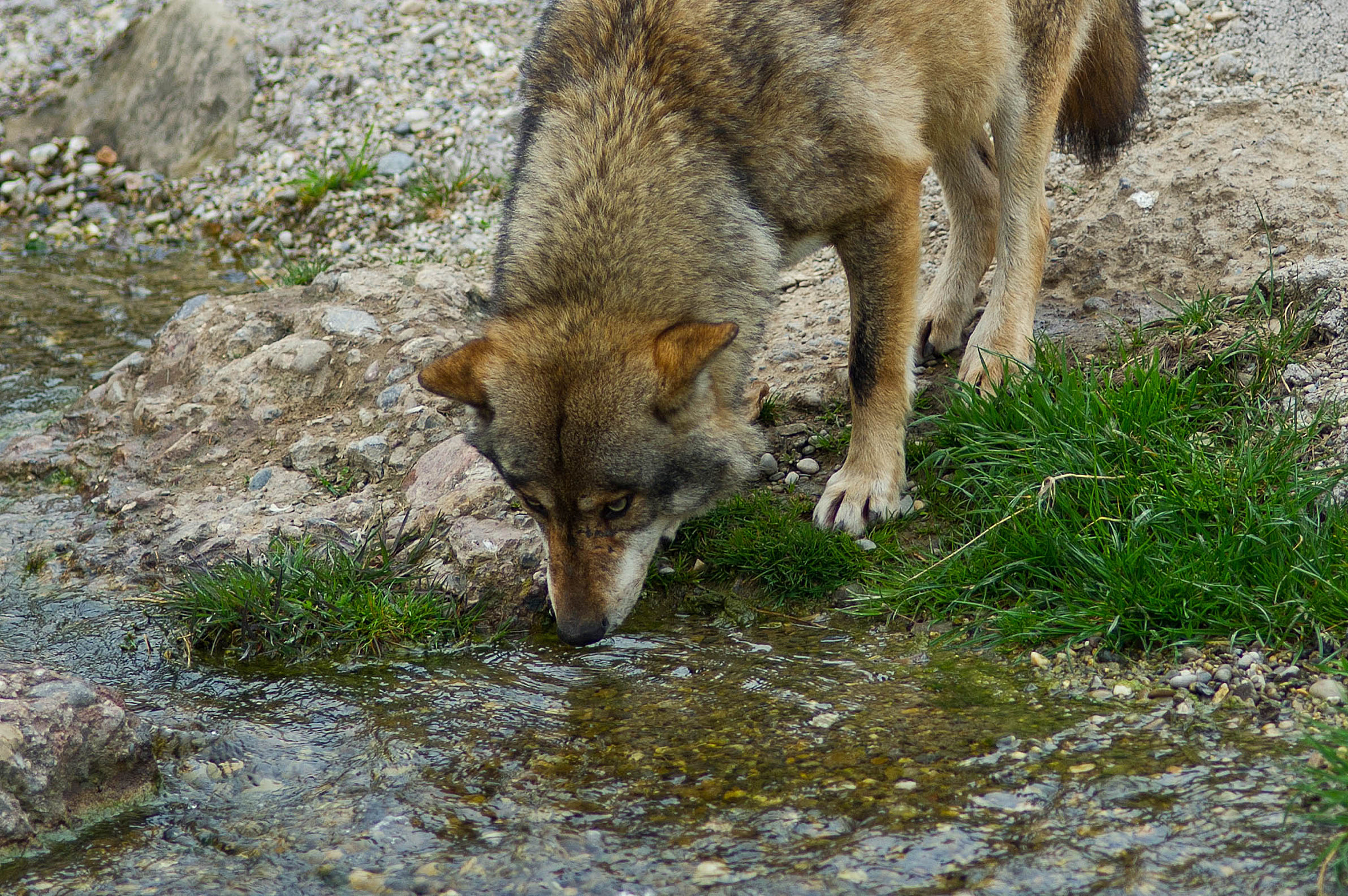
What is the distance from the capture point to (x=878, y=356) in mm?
4359

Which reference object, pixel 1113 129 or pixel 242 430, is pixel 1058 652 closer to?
pixel 1113 129

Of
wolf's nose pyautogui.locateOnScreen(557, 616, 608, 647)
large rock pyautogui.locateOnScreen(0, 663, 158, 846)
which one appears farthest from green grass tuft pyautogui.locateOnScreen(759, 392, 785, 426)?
large rock pyautogui.locateOnScreen(0, 663, 158, 846)

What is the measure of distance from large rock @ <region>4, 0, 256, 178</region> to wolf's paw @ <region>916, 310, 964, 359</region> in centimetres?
610

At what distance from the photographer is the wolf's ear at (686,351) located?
3465 millimetres

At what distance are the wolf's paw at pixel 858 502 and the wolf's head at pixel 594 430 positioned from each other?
629 mm

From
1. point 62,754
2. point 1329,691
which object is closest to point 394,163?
point 62,754

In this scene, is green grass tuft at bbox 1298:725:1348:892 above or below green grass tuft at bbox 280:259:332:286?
below

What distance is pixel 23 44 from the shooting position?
10.5m

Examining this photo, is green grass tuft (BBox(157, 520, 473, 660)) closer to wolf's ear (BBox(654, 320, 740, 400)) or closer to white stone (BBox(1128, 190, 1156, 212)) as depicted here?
wolf's ear (BBox(654, 320, 740, 400))

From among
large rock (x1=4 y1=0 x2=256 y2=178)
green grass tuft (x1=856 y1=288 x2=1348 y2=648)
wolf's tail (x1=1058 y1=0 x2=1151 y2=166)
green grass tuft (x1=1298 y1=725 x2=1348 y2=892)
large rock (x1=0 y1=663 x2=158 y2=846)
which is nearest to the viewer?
green grass tuft (x1=1298 y1=725 x2=1348 y2=892)

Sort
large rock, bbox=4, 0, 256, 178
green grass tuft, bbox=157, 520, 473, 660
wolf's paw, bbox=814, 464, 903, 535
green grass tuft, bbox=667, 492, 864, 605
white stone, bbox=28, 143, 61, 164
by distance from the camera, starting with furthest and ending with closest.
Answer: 1. white stone, bbox=28, 143, 61, 164
2. large rock, bbox=4, 0, 256, 178
3. wolf's paw, bbox=814, 464, 903, 535
4. green grass tuft, bbox=667, 492, 864, 605
5. green grass tuft, bbox=157, 520, 473, 660

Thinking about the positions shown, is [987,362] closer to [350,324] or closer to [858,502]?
[858,502]

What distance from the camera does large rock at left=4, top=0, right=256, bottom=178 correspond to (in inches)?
356

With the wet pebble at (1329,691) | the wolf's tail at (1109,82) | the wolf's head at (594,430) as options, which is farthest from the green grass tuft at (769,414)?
the wet pebble at (1329,691)
